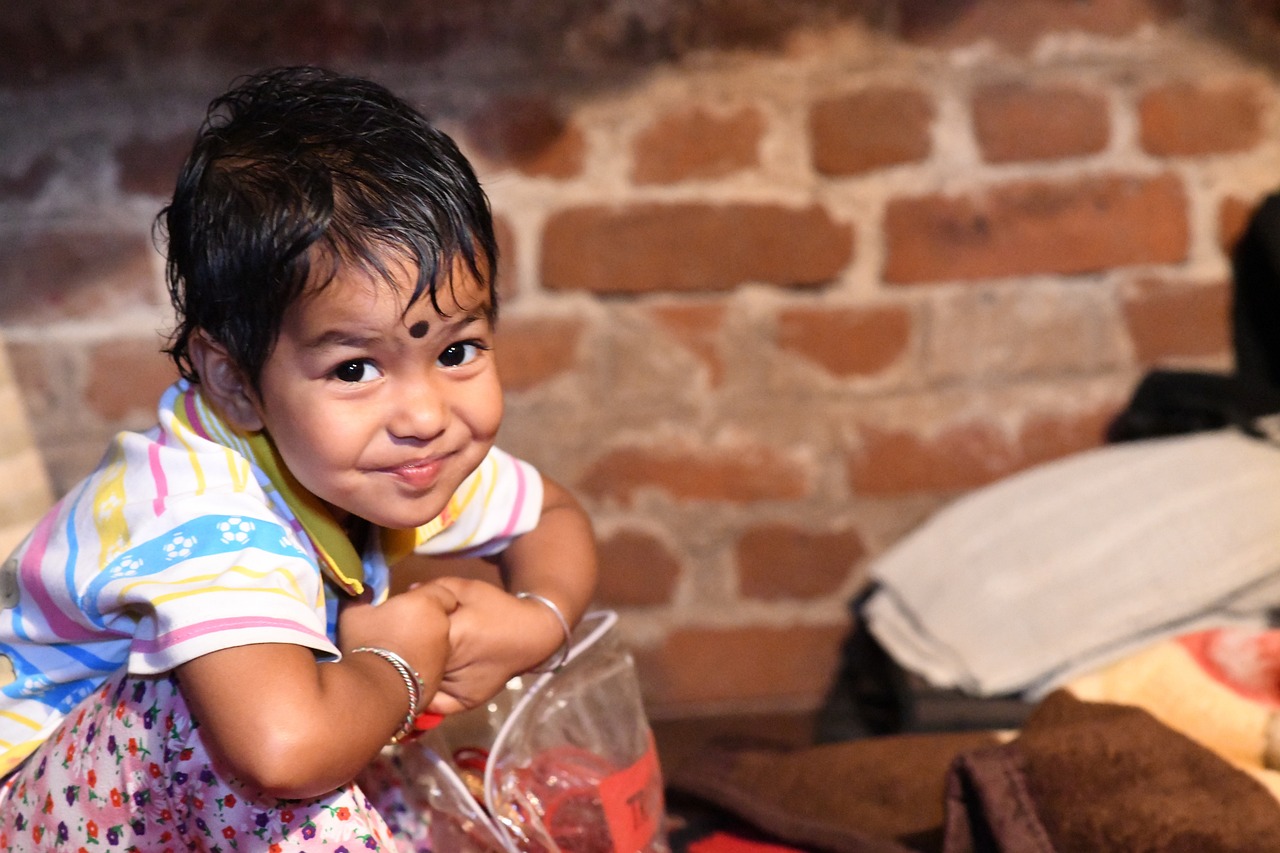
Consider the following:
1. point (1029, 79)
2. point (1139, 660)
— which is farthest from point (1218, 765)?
point (1029, 79)

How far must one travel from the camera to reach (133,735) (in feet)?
2.06

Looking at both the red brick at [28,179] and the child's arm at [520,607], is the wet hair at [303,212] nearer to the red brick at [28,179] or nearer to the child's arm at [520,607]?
the child's arm at [520,607]

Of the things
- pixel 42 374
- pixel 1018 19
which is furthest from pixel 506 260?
pixel 1018 19

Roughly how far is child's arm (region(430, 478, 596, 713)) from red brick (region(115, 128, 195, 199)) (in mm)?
520

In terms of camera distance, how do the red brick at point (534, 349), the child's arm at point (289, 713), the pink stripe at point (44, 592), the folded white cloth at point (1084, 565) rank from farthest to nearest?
the red brick at point (534, 349)
the folded white cloth at point (1084, 565)
the pink stripe at point (44, 592)
the child's arm at point (289, 713)

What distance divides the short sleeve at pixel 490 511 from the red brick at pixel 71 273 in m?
0.49

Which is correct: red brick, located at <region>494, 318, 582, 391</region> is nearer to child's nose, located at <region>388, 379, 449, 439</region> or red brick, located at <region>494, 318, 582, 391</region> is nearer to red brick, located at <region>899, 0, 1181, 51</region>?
red brick, located at <region>899, 0, 1181, 51</region>

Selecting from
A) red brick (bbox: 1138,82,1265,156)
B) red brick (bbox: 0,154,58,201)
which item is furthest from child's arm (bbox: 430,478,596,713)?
red brick (bbox: 1138,82,1265,156)

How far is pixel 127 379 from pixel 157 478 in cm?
55

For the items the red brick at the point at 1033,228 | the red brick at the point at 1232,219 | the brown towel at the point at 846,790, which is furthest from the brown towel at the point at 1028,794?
the red brick at the point at 1232,219

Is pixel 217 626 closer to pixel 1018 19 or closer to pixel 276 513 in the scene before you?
pixel 276 513

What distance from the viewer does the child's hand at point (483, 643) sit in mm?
683

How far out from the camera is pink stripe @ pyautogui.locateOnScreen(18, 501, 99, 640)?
66 centimetres

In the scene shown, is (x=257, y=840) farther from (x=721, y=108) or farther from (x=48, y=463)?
(x=721, y=108)
